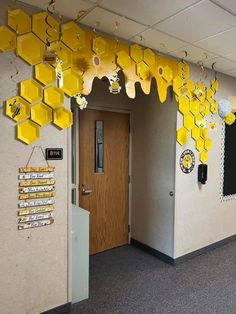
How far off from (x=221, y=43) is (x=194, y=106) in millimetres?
810

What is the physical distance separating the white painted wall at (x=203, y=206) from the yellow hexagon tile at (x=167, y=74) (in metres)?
0.45

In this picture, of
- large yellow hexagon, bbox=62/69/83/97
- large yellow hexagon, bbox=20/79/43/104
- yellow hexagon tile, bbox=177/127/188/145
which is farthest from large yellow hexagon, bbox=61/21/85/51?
yellow hexagon tile, bbox=177/127/188/145

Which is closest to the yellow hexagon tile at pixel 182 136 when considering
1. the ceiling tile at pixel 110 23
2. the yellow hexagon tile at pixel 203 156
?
the yellow hexagon tile at pixel 203 156

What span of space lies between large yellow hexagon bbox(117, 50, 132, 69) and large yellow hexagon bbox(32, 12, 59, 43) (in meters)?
0.62

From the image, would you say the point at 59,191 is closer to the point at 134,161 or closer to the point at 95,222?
the point at 95,222

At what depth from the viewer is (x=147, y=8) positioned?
189 centimetres

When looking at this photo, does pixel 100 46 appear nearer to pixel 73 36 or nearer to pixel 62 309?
pixel 73 36

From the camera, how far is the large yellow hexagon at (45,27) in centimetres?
192

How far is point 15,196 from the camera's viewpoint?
1.91 metres

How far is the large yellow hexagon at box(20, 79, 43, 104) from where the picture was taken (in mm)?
1900

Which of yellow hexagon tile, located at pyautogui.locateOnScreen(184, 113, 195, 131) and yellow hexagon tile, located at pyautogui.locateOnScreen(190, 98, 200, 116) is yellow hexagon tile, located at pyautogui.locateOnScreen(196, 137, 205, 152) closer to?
yellow hexagon tile, located at pyautogui.locateOnScreen(184, 113, 195, 131)

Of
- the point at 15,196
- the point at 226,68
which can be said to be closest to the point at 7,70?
the point at 15,196

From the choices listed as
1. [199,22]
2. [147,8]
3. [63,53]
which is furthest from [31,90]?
[199,22]

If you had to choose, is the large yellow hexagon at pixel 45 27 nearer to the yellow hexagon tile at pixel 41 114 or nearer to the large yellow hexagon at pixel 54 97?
the large yellow hexagon at pixel 54 97
